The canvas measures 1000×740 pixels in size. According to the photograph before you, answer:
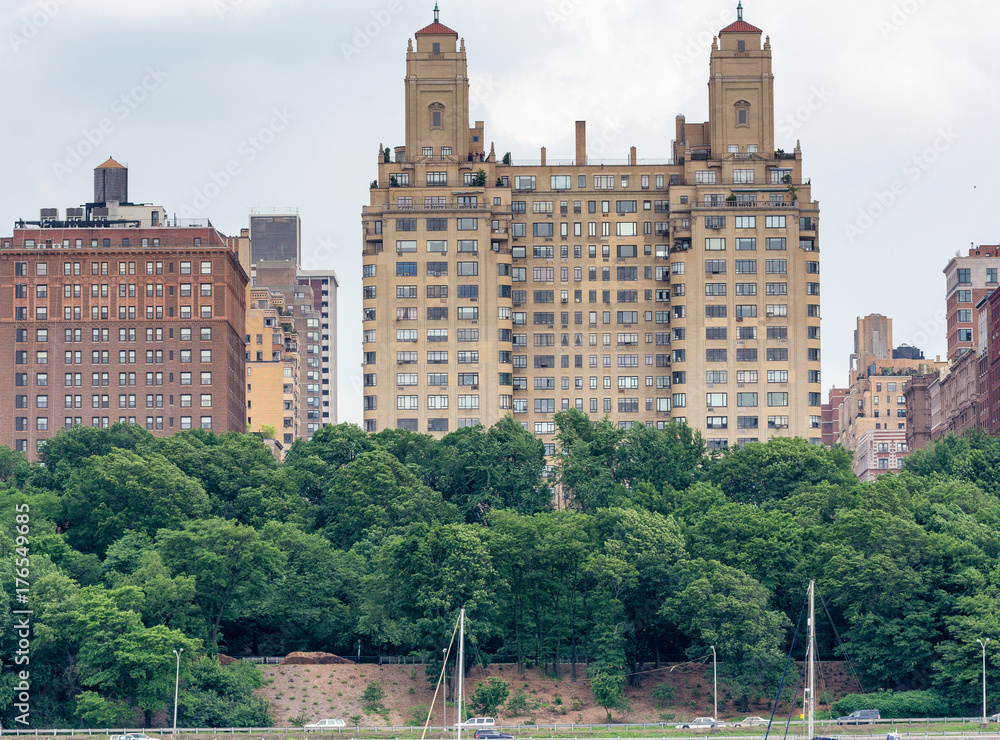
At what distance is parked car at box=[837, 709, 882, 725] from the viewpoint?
160500 mm

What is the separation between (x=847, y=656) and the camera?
173 m

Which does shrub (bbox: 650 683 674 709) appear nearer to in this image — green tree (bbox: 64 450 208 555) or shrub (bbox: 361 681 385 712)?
shrub (bbox: 361 681 385 712)

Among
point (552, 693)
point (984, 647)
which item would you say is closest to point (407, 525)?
point (552, 693)

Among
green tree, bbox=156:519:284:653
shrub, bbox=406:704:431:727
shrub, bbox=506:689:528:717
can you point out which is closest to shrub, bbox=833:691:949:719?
shrub, bbox=506:689:528:717

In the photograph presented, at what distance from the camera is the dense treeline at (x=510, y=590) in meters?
164

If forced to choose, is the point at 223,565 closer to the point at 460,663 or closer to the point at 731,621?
the point at 460,663

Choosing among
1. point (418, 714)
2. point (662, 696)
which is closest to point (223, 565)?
point (418, 714)

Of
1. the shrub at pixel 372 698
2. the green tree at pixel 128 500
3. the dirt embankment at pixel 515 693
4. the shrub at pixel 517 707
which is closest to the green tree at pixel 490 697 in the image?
the shrub at pixel 517 707

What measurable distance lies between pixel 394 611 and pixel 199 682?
20.5 meters

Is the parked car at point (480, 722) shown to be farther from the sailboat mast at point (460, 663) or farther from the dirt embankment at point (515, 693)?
the dirt embankment at point (515, 693)

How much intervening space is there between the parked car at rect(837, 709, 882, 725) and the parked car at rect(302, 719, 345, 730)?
41.2 meters

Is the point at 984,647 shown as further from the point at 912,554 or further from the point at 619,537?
the point at 619,537

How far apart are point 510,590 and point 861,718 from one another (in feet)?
113

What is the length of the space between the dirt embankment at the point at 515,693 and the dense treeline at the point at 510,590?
2044 millimetres
